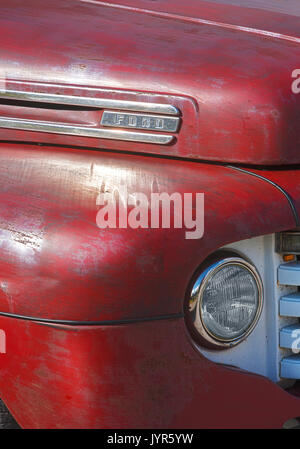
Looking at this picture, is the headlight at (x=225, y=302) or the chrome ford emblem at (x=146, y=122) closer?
the headlight at (x=225, y=302)

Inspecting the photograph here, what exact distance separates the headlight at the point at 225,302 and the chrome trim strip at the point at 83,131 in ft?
1.15

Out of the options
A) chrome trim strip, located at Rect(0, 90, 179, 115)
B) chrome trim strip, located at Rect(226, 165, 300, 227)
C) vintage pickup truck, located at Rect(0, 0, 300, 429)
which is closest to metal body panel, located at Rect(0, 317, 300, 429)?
vintage pickup truck, located at Rect(0, 0, 300, 429)

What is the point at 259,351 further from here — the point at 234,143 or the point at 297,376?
the point at 234,143

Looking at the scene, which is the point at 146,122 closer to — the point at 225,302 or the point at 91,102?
the point at 91,102

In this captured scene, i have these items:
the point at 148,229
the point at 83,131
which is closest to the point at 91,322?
the point at 148,229

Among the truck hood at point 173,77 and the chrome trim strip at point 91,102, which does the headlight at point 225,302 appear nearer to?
the truck hood at point 173,77

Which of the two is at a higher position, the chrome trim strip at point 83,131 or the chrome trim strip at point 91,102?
the chrome trim strip at point 91,102

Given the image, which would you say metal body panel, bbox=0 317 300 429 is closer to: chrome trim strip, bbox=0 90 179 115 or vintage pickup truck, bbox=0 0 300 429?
vintage pickup truck, bbox=0 0 300 429

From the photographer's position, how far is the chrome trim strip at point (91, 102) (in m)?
1.65

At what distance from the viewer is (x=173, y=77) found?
5.43 ft

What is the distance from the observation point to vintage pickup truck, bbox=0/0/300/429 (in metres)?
1.43

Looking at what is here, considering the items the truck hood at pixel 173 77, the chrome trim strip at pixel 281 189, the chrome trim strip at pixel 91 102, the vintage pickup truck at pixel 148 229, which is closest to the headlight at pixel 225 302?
the vintage pickup truck at pixel 148 229

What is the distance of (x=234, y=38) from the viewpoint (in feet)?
6.00

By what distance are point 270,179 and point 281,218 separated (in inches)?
4.4
